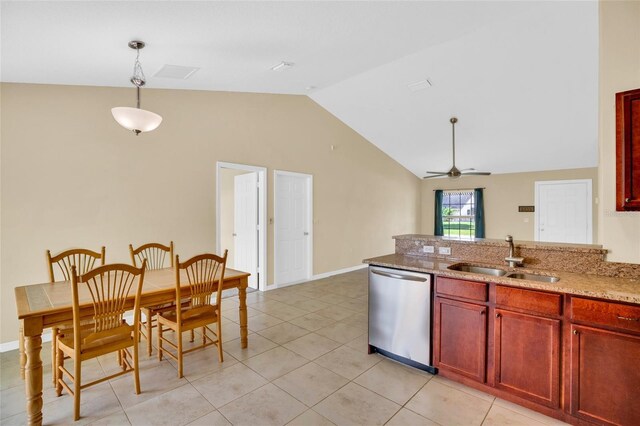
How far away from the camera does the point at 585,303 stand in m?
1.91

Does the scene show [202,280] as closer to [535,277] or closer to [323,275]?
[535,277]

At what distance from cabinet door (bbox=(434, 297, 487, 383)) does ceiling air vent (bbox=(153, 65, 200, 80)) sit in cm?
327

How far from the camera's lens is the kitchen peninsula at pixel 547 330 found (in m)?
1.82

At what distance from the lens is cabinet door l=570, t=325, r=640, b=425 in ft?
5.83

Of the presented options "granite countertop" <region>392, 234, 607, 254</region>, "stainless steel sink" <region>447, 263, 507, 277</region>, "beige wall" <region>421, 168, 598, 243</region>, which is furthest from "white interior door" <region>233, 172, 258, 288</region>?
"beige wall" <region>421, 168, 598, 243</region>

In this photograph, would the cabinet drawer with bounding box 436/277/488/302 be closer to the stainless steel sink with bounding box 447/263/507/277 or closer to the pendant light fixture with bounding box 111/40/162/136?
the stainless steel sink with bounding box 447/263/507/277

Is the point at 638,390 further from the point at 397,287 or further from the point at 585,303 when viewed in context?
the point at 397,287

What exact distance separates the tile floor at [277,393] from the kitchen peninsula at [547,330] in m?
0.19

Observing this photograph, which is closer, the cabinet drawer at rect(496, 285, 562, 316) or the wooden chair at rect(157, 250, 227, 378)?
the cabinet drawer at rect(496, 285, 562, 316)

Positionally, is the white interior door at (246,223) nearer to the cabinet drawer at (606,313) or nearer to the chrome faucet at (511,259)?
the chrome faucet at (511,259)

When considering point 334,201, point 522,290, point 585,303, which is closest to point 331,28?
point 522,290

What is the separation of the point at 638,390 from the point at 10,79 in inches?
211

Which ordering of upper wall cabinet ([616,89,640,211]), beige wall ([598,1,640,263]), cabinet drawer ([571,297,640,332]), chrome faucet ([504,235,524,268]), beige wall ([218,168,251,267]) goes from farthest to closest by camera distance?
1. beige wall ([218,168,251,267])
2. chrome faucet ([504,235,524,268])
3. beige wall ([598,1,640,263])
4. upper wall cabinet ([616,89,640,211])
5. cabinet drawer ([571,297,640,332])

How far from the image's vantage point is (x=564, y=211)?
7086 millimetres
